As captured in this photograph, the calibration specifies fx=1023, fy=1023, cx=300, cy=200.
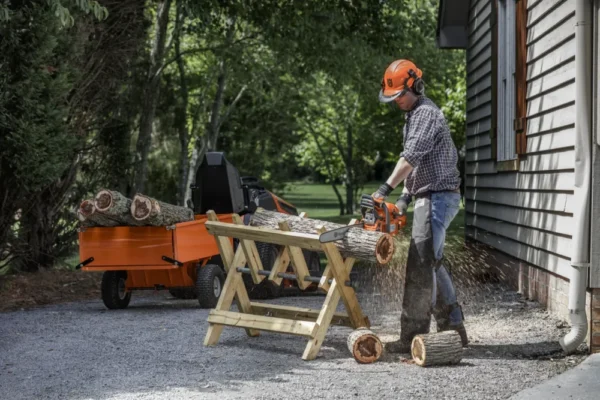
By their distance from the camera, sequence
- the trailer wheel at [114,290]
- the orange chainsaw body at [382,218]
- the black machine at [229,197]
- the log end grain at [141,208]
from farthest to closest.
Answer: the black machine at [229,197], the trailer wheel at [114,290], the log end grain at [141,208], the orange chainsaw body at [382,218]

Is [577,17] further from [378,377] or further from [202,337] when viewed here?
[202,337]

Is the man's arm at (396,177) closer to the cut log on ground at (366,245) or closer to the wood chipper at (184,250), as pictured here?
the cut log on ground at (366,245)

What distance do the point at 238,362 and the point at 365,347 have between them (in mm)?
957

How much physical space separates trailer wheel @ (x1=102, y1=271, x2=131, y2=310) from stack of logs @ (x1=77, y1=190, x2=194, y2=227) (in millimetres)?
814

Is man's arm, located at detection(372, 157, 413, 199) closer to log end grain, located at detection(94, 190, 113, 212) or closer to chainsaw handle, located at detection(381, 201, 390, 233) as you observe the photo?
chainsaw handle, located at detection(381, 201, 390, 233)

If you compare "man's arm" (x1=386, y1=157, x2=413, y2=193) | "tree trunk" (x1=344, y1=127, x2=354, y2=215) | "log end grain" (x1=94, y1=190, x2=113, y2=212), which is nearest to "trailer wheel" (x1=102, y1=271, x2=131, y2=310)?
"log end grain" (x1=94, y1=190, x2=113, y2=212)

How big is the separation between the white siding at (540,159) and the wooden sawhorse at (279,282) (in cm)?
215

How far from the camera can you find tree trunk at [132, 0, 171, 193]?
1795cm

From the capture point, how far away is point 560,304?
9141mm

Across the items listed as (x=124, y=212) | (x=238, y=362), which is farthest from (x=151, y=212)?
(x=238, y=362)

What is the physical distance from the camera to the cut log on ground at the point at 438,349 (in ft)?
24.0

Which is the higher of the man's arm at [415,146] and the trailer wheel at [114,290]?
the man's arm at [415,146]

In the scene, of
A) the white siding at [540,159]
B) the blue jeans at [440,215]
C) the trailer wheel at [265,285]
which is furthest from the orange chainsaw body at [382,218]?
the trailer wheel at [265,285]

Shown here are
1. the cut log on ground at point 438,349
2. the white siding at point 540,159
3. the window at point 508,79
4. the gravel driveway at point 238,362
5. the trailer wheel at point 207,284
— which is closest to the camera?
the gravel driveway at point 238,362
